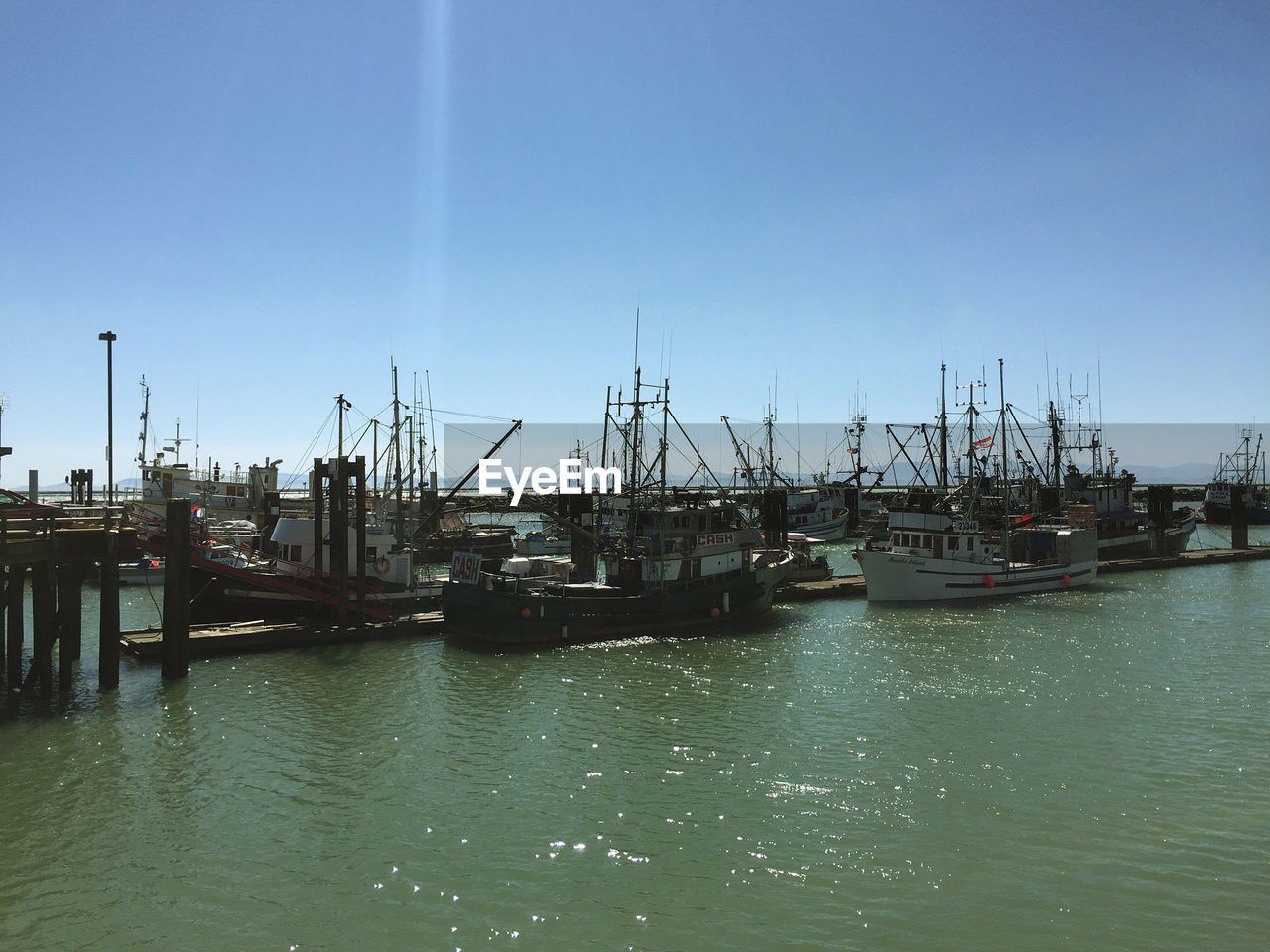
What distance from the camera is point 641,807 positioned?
Result: 1644cm

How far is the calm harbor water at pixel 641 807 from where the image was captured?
1242 centimetres

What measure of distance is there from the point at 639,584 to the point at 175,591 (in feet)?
56.5

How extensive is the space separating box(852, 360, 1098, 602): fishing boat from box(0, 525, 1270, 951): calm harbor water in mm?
14696

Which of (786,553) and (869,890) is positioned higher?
(786,553)

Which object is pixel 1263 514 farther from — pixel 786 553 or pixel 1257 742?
pixel 1257 742

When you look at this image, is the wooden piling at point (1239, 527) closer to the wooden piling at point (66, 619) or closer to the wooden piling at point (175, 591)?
the wooden piling at point (175, 591)

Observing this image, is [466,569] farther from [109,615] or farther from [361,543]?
[109,615]

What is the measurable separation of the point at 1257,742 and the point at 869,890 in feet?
43.8

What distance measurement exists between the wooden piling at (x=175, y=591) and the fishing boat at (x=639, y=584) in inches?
368

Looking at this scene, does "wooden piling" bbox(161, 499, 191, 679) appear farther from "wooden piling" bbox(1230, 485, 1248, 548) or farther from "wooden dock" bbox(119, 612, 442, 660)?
"wooden piling" bbox(1230, 485, 1248, 548)

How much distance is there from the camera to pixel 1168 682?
26.2 meters

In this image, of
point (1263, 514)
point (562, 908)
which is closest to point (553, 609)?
point (562, 908)

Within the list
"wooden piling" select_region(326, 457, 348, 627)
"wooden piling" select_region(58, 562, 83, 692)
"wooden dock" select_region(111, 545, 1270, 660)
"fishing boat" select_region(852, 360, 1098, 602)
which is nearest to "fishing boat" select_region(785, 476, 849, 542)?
"fishing boat" select_region(852, 360, 1098, 602)

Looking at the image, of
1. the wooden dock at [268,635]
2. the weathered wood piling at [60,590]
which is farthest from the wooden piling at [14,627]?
the wooden dock at [268,635]
